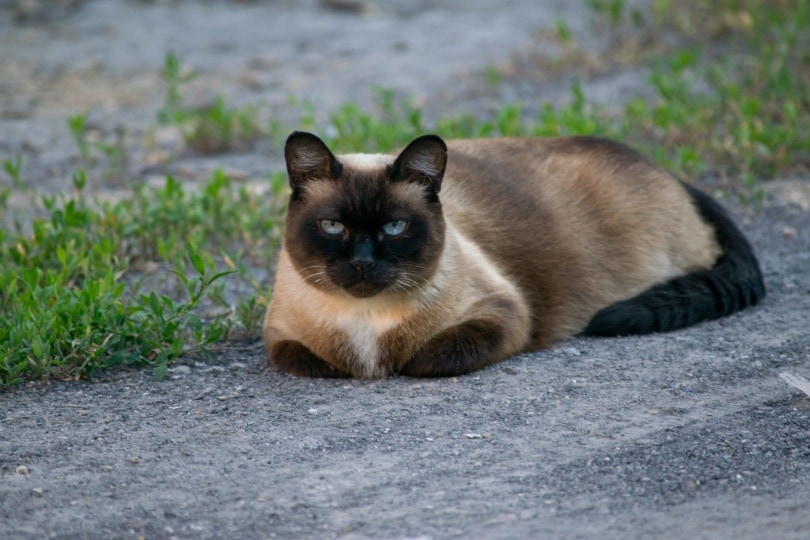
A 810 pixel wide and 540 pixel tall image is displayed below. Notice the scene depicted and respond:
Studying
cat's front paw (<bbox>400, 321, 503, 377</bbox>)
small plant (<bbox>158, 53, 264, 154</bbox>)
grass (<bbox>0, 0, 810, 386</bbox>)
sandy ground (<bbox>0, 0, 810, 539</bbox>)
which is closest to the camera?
sandy ground (<bbox>0, 0, 810, 539</bbox>)

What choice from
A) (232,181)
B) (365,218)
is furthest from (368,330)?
(232,181)

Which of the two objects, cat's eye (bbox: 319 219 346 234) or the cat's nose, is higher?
cat's eye (bbox: 319 219 346 234)

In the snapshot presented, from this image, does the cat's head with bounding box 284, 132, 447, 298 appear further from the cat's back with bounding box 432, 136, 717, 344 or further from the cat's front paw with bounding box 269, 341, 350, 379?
the cat's back with bounding box 432, 136, 717, 344

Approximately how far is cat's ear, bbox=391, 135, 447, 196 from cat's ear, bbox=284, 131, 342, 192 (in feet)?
0.73

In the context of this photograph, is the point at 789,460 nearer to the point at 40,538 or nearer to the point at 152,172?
the point at 40,538

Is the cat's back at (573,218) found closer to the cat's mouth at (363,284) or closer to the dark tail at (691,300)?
the dark tail at (691,300)

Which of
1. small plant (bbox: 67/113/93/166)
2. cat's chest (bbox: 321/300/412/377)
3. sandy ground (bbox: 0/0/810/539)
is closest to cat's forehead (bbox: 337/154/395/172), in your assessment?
cat's chest (bbox: 321/300/412/377)

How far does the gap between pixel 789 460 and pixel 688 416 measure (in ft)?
1.38

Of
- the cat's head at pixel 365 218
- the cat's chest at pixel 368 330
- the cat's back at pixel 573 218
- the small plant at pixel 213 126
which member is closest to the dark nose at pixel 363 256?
the cat's head at pixel 365 218

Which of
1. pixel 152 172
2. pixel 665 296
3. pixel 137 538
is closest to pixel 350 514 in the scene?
pixel 137 538

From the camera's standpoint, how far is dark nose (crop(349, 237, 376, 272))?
359cm

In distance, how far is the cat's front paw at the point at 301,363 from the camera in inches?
153

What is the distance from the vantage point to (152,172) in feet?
21.4

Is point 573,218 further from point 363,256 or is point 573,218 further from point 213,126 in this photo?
point 213,126
